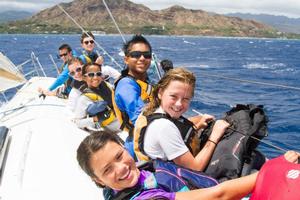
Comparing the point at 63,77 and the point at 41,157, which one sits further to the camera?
the point at 63,77

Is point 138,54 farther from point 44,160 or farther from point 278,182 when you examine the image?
point 278,182

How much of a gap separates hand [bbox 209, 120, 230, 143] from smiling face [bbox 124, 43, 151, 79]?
0.92 meters

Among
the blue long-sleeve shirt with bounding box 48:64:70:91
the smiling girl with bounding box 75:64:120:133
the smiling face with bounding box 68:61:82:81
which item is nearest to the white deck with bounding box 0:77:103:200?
the smiling girl with bounding box 75:64:120:133

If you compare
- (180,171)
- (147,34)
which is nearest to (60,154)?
(180,171)

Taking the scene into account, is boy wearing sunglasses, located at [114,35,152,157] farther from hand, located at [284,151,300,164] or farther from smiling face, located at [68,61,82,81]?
smiling face, located at [68,61,82,81]

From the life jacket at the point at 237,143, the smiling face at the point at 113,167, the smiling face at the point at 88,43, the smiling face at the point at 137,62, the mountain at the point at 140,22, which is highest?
the smiling face at the point at 137,62

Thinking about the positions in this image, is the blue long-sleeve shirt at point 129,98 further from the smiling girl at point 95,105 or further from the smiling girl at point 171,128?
the smiling girl at point 95,105

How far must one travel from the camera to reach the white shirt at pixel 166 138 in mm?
2131

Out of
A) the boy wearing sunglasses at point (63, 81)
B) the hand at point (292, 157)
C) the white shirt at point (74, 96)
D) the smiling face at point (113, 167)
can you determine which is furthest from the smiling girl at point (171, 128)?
the boy wearing sunglasses at point (63, 81)

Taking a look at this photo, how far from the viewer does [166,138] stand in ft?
6.98

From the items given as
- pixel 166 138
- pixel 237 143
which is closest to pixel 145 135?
pixel 166 138

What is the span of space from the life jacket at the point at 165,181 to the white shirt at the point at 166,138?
0.18 m

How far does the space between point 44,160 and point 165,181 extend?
5.73 ft

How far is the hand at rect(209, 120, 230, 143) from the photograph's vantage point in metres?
2.39
